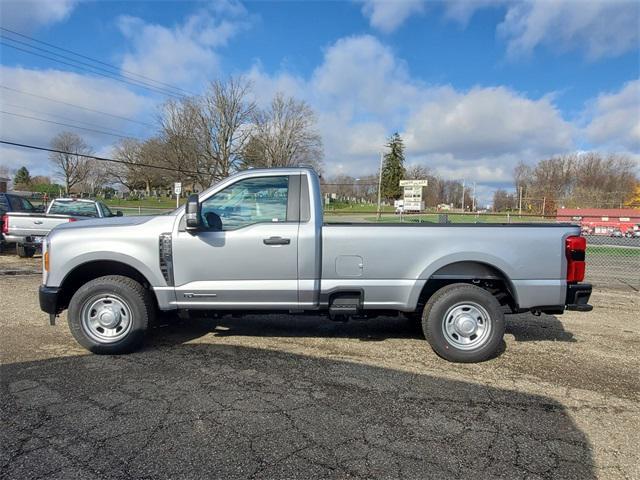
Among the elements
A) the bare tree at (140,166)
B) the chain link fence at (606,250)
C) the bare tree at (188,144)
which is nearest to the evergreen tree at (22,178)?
the bare tree at (140,166)

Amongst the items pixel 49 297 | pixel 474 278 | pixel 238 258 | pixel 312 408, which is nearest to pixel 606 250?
pixel 474 278

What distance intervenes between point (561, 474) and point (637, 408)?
145 cm

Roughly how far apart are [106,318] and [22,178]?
355ft

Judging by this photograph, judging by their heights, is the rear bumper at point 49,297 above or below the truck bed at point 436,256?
below

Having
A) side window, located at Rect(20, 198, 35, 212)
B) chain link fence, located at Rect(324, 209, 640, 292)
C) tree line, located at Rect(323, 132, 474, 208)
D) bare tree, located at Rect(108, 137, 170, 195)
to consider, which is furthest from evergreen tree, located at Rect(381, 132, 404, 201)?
side window, located at Rect(20, 198, 35, 212)

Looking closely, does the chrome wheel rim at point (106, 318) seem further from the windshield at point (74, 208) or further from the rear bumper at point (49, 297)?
the windshield at point (74, 208)

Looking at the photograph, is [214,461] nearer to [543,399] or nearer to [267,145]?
[543,399]

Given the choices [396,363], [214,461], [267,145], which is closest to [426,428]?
[396,363]

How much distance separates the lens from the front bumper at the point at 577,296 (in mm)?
4227

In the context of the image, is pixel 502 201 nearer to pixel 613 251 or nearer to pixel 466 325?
pixel 613 251

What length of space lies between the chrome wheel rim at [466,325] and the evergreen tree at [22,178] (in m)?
99.3

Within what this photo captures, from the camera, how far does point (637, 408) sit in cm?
338

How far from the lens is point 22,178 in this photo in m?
90.4

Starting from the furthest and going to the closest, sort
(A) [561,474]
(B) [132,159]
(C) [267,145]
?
(B) [132,159] → (C) [267,145] → (A) [561,474]
